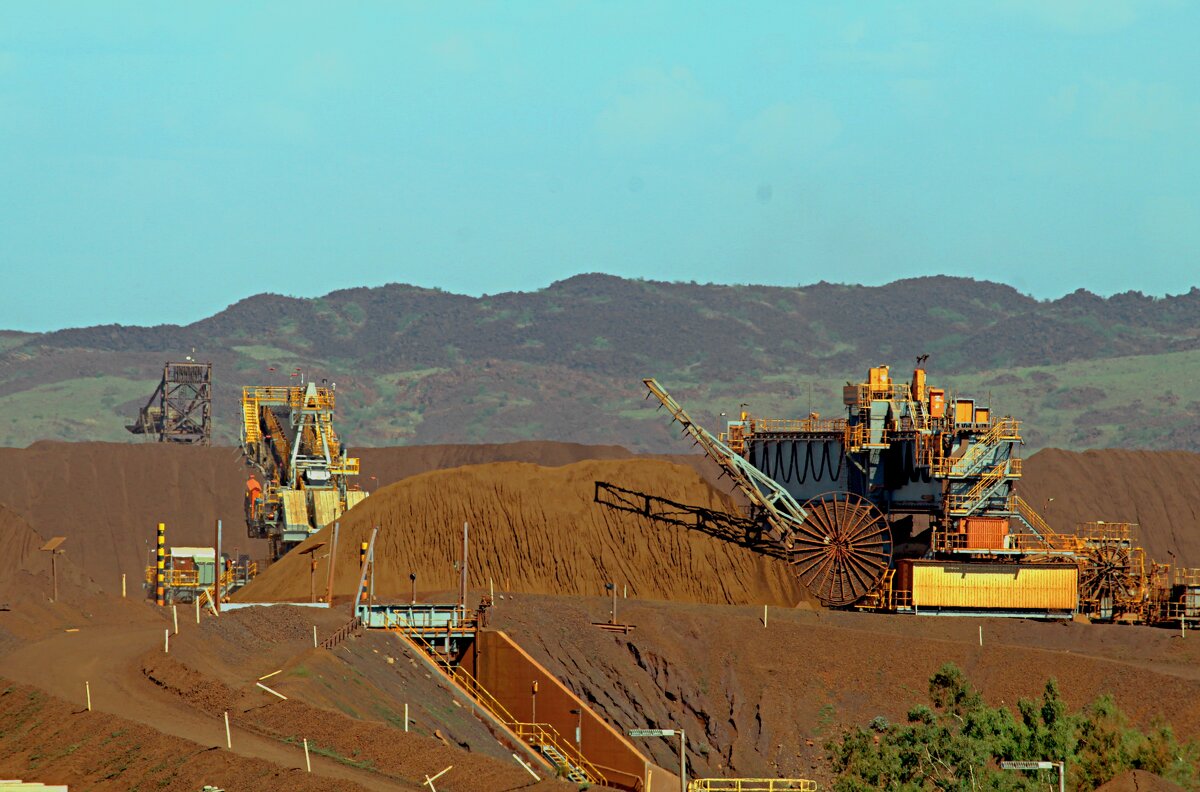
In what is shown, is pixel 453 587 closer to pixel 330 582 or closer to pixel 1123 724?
pixel 330 582

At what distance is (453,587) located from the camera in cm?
6919

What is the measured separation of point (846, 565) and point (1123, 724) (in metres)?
22.3

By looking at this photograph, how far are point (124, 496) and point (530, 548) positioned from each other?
4488cm

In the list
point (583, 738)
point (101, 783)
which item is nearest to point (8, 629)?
point (583, 738)

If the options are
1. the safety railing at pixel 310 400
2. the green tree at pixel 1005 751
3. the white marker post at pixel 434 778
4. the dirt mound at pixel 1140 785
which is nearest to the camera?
the dirt mound at pixel 1140 785

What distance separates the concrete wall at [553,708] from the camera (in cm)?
5444

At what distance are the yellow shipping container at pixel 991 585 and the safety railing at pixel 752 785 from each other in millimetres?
15154

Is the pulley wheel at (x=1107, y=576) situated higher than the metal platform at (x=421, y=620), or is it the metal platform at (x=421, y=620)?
the pulley wheel at (x=1107, y=576)

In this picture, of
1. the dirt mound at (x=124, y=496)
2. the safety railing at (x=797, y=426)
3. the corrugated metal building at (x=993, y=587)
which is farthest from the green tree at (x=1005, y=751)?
the dirt mound at (x=124, y=496)

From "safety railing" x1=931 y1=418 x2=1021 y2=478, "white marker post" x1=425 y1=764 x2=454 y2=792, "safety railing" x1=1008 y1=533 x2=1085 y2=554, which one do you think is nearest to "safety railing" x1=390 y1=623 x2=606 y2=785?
"white marker post" x1=425 y1=764 x2=454 y2=792

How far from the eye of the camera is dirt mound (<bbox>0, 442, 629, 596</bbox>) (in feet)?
341

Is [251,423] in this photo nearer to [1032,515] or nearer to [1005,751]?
[1032,515]

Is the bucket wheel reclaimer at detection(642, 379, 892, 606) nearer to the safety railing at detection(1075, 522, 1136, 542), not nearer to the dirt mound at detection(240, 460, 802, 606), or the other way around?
the dirt mound at detection(240, 460, 802, 606)

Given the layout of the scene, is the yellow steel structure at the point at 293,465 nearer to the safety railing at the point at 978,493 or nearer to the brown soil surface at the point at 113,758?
the safety railing at the point at 978,493
